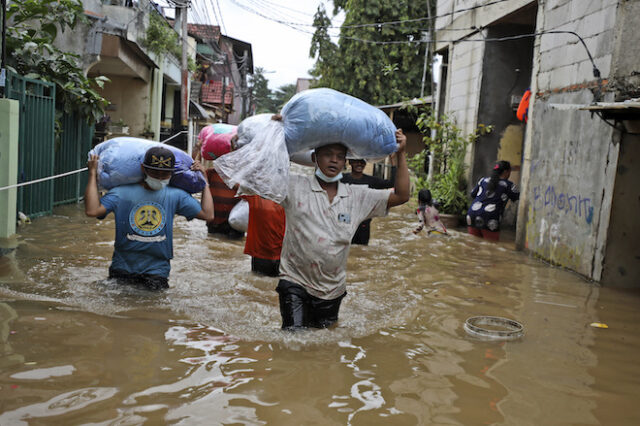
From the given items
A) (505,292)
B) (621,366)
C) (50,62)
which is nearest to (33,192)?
(50,62)

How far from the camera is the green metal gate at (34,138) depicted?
302 inches

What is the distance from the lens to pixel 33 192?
8.42m

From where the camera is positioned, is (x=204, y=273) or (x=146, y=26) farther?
(x=146, y=26)

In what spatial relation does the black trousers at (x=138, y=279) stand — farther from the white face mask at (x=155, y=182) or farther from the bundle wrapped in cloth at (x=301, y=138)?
the bundle wrapped in cloth at (x=301, y=138)

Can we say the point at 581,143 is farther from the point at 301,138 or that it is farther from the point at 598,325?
the point at 301,138

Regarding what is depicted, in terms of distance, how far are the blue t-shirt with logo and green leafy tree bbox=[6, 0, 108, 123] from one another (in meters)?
4.91

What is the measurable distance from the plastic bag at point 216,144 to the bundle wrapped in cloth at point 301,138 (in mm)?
3449

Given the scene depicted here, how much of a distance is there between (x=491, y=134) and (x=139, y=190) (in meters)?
8.67

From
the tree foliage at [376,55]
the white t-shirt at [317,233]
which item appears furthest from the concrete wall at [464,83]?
the tree foliage at [376,55]

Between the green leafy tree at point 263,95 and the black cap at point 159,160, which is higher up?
the green leafy tree at point 263,95

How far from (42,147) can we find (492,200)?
661 centimetres

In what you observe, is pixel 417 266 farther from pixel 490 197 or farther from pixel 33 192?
pixel 33 192

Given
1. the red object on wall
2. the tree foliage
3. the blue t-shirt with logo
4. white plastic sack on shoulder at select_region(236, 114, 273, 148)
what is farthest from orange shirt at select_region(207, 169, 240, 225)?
the tree foliage

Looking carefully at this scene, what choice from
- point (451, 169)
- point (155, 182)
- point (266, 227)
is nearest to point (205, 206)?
point (155, 182)
